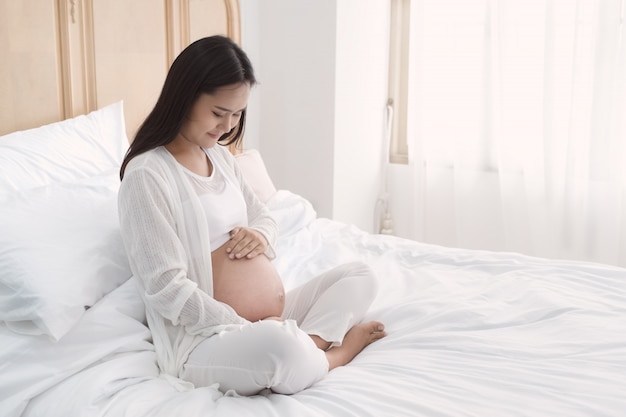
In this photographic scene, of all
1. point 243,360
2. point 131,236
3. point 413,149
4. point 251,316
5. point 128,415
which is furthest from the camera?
point 413,149

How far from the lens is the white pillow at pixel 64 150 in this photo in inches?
65.4

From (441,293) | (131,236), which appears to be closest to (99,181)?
(131,236)

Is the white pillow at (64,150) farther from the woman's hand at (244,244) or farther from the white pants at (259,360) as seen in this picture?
the white pants at (259,360)

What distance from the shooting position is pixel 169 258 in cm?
134

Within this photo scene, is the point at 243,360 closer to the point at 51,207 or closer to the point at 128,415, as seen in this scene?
the point at 128,415

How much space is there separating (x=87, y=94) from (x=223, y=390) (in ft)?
4.17

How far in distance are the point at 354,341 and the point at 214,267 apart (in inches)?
14.1

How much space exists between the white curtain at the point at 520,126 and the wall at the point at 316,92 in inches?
10.9

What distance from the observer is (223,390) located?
1261mm

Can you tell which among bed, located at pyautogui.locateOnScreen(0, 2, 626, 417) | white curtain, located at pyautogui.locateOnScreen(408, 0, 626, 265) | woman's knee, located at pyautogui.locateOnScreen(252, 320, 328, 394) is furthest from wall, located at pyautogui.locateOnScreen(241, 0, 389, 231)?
woman's knee, located at pyautogui.locateOnScreen(252, 320, 328, 394)

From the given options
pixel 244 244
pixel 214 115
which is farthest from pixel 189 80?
pixel 244 244

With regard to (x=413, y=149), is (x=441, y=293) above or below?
below

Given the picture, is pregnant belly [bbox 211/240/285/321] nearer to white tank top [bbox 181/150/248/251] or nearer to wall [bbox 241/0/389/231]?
white tank top [bbox 181/150/248/251]

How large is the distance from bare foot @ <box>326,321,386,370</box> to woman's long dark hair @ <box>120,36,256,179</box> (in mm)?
598
